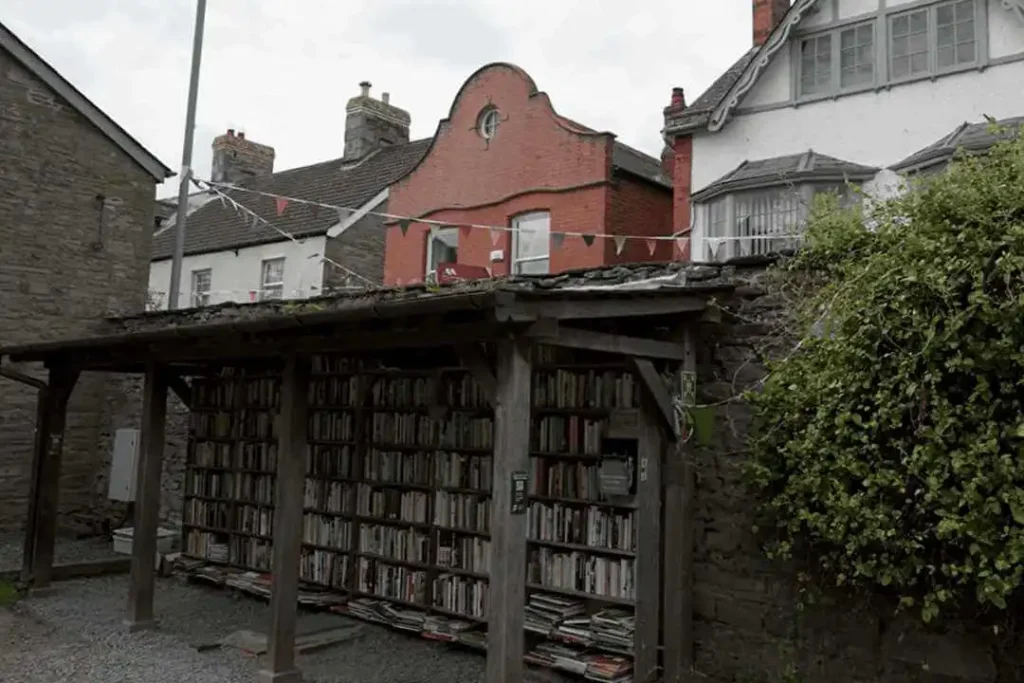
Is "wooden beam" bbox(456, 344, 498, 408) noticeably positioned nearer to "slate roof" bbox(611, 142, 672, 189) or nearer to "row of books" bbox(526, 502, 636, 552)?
"row of books" bbox(526, 502, 636, 552)

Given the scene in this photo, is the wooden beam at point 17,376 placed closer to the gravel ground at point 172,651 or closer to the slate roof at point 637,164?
the gravel ground at point 172,651

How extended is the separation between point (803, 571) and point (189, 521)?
6526 millimetres

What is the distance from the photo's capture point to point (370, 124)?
722 inches

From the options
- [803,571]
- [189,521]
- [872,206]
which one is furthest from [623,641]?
[189,521]

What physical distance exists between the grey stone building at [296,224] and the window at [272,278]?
2cm

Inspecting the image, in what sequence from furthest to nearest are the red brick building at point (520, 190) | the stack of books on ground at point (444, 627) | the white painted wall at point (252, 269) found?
the white painted wall at point (252, 269)
the red brick building at point (520, 190)
the stack of books on ground at point (444, 627)

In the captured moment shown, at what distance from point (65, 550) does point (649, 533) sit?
7827mm

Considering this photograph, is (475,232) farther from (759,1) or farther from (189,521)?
(189,521)

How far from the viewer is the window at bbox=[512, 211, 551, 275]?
12549 millimetres

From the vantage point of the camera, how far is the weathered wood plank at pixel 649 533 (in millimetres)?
5465

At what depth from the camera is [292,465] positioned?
232 inches

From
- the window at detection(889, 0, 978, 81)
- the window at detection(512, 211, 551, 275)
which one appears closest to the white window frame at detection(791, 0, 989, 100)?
the window at detection(889, 0, 978, 81)

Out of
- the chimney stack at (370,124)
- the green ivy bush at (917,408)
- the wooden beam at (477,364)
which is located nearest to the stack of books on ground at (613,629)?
the green ivy bush at (917,408)

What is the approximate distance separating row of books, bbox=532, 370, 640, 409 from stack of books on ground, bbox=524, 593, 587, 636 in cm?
134
